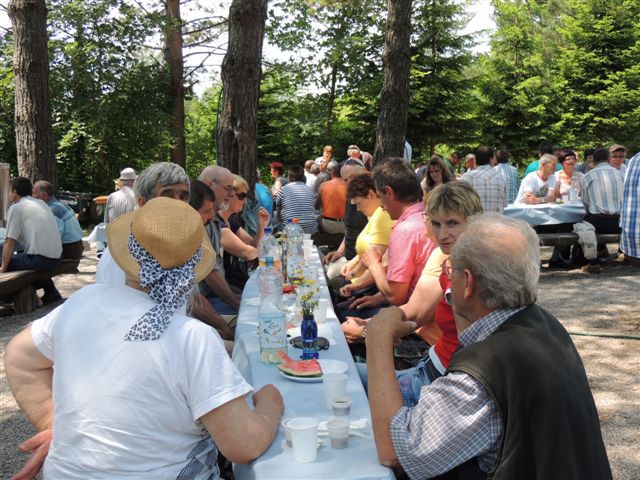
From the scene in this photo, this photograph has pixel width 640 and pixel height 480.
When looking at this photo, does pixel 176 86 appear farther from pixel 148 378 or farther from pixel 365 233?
pixel 148 378

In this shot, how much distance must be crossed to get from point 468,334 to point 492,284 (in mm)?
162

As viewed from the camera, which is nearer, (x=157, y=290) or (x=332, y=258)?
(x=157, y=290)

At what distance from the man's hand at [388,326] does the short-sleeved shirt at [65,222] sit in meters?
6.74

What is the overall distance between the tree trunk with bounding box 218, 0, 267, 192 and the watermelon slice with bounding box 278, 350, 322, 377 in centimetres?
485

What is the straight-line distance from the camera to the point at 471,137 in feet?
79.8

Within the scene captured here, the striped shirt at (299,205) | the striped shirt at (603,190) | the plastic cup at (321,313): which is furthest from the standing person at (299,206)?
the plastic cup at (321,313)

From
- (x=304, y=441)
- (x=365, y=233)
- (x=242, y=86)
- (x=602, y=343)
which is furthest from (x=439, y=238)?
(x=242, y=86)

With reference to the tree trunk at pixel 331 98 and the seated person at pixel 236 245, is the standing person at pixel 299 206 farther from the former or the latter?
the tree trunk at pixel 331 98

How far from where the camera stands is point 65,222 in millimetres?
8094

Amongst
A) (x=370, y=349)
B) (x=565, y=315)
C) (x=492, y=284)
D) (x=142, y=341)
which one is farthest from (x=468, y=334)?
(x=565, y=315)

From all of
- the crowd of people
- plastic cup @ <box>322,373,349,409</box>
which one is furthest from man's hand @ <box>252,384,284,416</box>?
plastic cup @ <box>322,373,349,409</box>

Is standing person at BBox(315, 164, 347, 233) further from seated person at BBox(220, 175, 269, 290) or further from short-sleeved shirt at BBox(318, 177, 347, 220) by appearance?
seated person at BBox(220, 175, 269, 290)

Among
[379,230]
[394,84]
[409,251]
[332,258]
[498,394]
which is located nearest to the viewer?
[498,394]

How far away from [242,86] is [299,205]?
2632 mm
